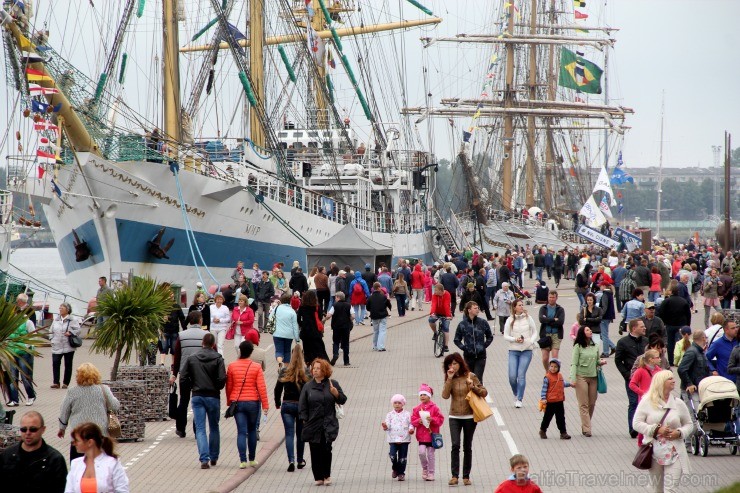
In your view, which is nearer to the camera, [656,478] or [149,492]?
[656,478]

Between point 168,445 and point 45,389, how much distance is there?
5.79 meters

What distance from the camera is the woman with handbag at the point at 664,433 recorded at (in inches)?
388

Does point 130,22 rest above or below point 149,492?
above

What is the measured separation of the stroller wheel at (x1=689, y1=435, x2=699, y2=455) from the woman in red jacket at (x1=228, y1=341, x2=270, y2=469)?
4.49 m

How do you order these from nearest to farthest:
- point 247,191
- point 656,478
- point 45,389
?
point 656,478 → point 45,389 → point 247,191

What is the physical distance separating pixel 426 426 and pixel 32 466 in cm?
464

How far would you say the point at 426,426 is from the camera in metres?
11.8

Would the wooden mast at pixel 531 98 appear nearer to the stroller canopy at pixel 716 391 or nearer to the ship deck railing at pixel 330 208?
the ship deck railing at pixel 330 208

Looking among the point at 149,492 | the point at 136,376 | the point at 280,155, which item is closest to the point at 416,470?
the point at 149,492

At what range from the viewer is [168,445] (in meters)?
14.2

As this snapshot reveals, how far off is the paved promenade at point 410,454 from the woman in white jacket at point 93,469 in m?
3.39

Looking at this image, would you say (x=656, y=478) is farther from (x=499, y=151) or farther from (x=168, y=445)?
(x=499, y=151)

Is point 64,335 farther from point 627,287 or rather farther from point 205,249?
point 205,249

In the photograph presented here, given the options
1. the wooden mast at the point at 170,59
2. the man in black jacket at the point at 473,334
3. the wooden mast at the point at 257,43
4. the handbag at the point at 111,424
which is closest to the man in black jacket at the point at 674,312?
the man in black jacket at the point at 473,334
